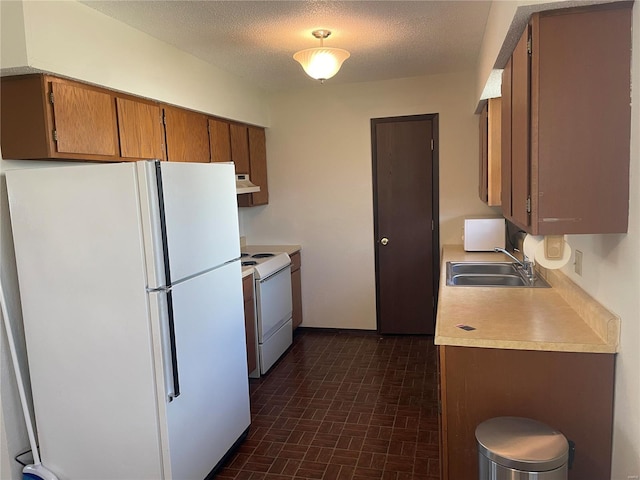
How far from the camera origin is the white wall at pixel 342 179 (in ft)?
14.4

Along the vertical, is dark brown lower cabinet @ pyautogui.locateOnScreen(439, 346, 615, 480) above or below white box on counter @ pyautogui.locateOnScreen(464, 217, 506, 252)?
below

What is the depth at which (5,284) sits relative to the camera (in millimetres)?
2330

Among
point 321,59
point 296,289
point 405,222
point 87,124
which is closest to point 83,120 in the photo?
point 87,124

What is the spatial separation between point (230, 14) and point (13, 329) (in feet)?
6.56

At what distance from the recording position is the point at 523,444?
1642 millimetres

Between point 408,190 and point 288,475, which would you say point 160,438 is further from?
point 408,190

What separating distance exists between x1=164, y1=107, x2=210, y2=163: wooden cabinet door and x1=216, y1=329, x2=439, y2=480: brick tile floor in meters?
1.84

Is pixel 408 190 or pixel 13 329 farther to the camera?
pixel 408 190

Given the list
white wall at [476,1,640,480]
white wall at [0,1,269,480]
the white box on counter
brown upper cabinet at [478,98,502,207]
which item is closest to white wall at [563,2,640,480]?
white wall at [476,1,640,480]

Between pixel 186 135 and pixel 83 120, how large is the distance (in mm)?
1006

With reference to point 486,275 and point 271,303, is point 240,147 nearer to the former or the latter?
point 271,303

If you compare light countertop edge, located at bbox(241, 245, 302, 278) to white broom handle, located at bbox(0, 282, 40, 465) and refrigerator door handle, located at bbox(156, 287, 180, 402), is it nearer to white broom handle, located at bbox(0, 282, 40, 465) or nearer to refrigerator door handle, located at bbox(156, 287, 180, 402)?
refrigerator door handle, located at bbox(156, 287, 180, 402)

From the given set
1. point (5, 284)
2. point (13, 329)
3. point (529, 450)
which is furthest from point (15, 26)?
Answer: point (529, 450)

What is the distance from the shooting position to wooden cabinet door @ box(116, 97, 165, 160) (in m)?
2.72
